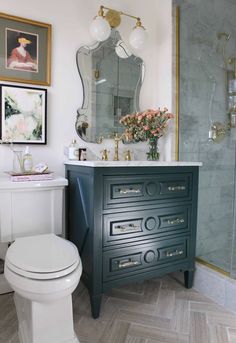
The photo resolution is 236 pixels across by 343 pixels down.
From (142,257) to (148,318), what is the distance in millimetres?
368

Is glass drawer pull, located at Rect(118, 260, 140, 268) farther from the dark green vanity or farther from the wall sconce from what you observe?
the wall sconce

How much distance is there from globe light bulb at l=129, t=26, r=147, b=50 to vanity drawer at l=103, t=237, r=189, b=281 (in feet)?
5.25

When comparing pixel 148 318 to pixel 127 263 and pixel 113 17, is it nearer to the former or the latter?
pixel 127 263

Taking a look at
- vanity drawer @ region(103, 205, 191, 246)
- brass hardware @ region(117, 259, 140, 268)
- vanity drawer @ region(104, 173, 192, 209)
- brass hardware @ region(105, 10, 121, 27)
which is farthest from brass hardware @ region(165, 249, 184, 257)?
brass hardware @ region(105, 10, 121, 27)

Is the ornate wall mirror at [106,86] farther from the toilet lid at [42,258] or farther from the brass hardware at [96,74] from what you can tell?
the toilet lid at [42,258]

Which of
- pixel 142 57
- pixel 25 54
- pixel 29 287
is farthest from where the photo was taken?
pixel 142 57

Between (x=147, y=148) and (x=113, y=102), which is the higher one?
(x=113, y=102)

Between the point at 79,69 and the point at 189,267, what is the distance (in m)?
1.76

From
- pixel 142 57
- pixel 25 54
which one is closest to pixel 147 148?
pixel 142 57

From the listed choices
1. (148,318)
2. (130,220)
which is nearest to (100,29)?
(130,220)

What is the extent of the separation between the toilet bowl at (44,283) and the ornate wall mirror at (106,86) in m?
1.04

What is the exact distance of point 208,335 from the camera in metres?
1.52

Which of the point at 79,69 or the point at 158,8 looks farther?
the point at 158,8

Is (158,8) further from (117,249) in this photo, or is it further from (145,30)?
(117,249)
